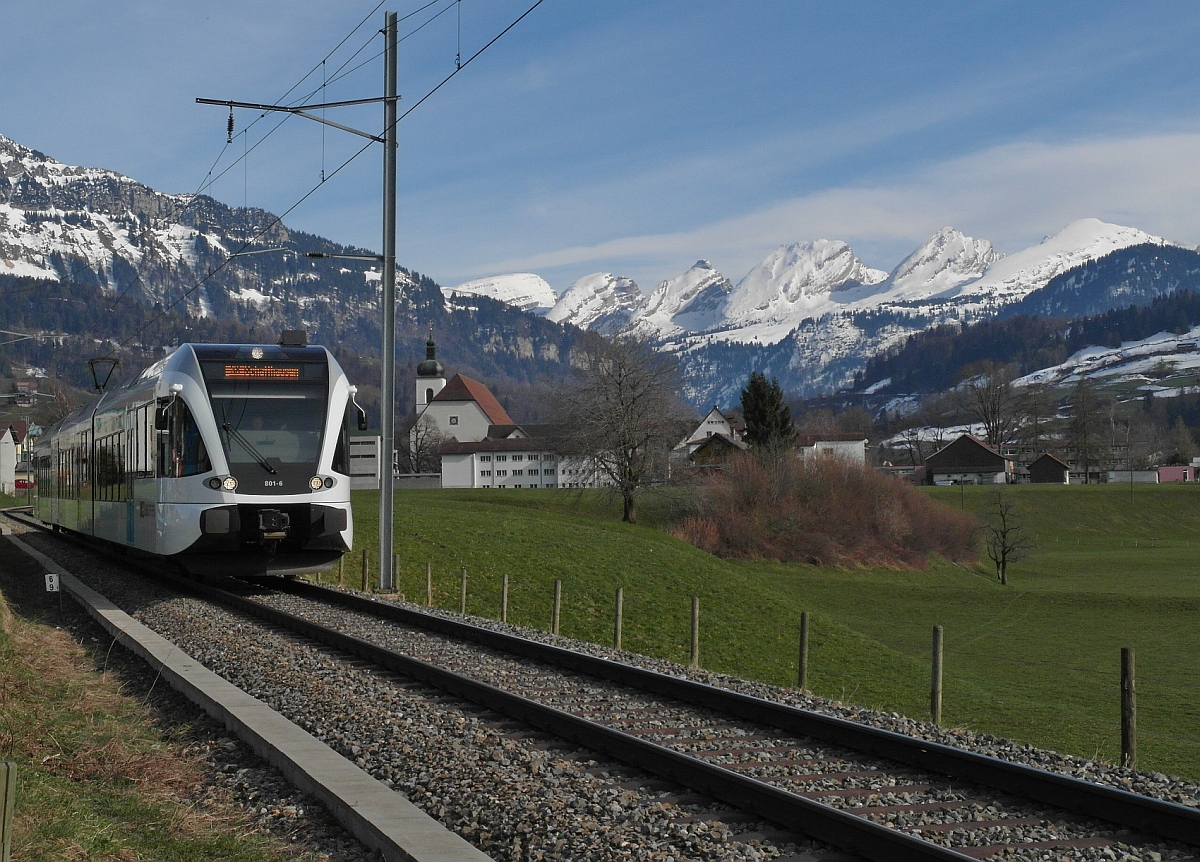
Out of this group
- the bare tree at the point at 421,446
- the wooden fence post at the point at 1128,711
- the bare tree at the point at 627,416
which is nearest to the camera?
the wooden fence post at the point at 1128,711

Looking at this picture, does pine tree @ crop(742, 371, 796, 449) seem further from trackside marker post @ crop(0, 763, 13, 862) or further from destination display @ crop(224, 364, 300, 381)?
trackside marker post @ crop(0, 763, 13, 862)

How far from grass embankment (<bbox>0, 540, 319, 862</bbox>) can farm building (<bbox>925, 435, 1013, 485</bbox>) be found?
158129mm

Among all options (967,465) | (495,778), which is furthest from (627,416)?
(967,465)

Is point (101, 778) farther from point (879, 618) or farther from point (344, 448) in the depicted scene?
point (879, 618)

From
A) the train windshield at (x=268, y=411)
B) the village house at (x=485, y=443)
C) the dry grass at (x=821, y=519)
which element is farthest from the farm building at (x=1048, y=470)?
the train windshield at (x=268, y=411)

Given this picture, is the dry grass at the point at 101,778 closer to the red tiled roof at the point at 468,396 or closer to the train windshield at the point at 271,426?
the train windshield at the point at 271,426

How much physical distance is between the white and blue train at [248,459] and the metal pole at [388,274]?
6.66 feet

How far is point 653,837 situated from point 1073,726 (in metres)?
19.3

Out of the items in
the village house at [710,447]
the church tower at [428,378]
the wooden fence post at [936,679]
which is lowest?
the wooden fence post at [936,679]

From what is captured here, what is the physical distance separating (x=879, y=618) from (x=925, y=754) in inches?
1577

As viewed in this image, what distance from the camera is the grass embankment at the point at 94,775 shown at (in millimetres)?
6371

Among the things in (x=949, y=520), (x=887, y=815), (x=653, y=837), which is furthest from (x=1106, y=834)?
(x=949, y=520)

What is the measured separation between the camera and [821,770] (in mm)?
8320

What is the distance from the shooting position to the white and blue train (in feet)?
61.5
